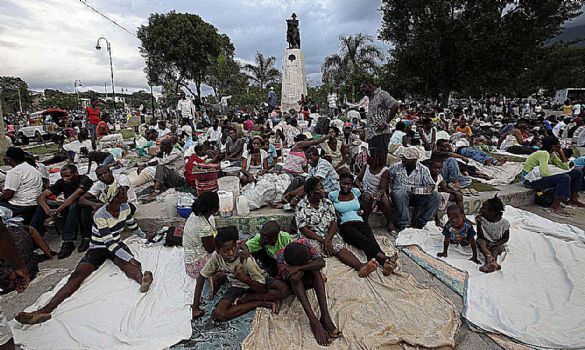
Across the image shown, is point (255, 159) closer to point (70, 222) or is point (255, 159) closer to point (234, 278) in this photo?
point (70, 222)

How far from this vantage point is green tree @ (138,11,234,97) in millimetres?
26578

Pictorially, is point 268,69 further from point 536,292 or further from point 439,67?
point 536,292

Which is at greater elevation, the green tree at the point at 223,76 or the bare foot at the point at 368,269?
the green tree at the point at 223,76

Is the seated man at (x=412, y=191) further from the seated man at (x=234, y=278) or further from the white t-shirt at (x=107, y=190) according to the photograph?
the white t-shirt at (x=107, y=190)

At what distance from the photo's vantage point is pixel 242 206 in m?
4.86

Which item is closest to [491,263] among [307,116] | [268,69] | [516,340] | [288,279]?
[516,340]

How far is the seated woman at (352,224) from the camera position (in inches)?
157

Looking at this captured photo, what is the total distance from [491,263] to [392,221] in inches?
58.7

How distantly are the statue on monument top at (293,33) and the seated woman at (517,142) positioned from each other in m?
11.6

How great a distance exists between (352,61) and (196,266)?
24160mm

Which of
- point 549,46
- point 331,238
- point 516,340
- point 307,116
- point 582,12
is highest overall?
point 582,12

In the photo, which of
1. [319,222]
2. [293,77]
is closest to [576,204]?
[319,222]

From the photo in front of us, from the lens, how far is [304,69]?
18766 mm

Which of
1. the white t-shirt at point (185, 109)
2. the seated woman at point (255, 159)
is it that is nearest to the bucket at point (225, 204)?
the seated woman at point (255, 159)
